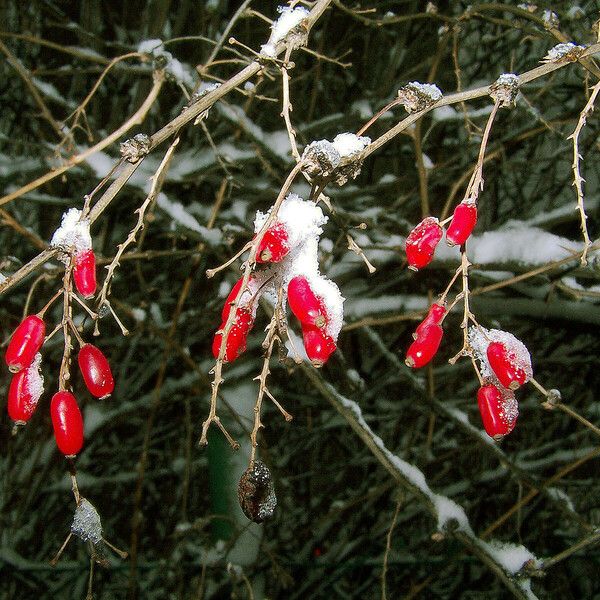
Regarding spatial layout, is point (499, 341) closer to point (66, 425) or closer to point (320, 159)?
point (320, 159)

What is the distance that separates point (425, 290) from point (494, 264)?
1135mm

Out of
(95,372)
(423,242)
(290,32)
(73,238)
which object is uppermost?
(290,32)

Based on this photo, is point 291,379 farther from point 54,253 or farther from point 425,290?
point 54,253

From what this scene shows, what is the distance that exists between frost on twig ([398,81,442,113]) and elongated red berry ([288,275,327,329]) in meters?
0.32

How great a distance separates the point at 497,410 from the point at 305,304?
434 millimetres

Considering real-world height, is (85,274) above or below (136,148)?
below

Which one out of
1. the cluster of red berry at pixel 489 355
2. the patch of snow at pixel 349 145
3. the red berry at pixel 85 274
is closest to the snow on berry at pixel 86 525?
the red berry at pixel 85 274

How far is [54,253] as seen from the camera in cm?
92

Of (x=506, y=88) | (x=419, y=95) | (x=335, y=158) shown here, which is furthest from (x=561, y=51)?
(x=335, y=158)

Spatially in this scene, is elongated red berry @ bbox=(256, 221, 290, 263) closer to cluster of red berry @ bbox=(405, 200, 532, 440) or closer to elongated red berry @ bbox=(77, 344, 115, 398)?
cluster of red berry @ bbox=(405, 200, 532, 440)

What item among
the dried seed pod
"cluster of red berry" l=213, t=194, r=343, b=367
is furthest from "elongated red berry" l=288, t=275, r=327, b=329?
the dried seed pod

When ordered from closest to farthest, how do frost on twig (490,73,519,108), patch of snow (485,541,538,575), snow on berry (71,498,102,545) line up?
1. frost on twig (490,73,519,108)
2. snow on berry (71,498,102,545)
3. patch of snow (485,541,538,575)

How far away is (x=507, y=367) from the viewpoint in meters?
1.10

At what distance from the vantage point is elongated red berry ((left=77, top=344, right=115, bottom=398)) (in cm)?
106
